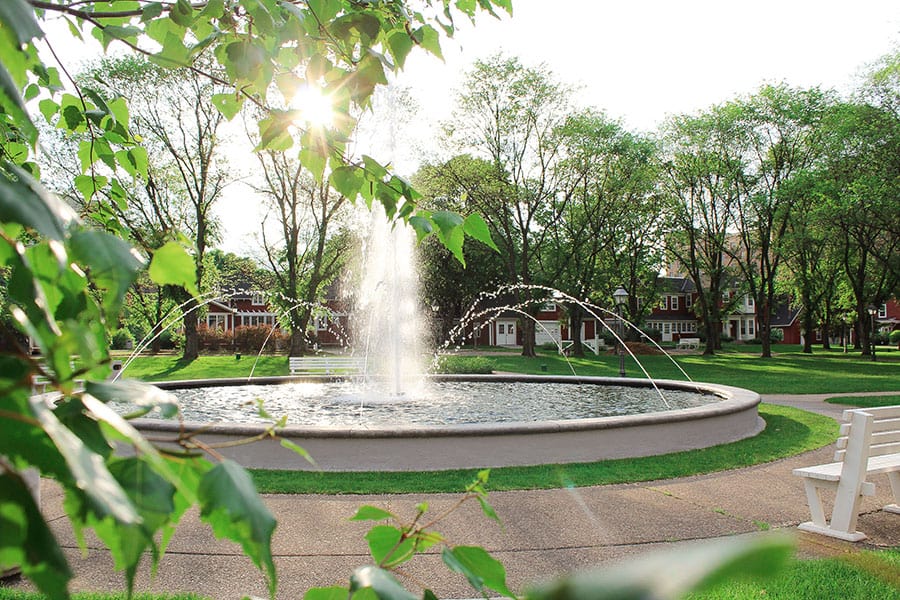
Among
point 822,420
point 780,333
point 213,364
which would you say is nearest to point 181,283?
point 822,420

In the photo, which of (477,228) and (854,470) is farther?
(854,470)

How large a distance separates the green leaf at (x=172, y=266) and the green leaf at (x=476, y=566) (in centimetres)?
57

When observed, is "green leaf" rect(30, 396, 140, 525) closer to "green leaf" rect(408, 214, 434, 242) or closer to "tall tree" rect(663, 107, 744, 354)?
"green leaf" rect(408, 214, 434, 242)

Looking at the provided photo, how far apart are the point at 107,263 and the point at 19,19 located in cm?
28

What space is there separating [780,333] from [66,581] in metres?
87.5

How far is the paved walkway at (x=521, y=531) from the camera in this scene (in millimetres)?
4965

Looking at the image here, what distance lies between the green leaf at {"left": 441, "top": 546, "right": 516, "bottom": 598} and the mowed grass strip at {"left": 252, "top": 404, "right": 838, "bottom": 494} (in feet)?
19.4

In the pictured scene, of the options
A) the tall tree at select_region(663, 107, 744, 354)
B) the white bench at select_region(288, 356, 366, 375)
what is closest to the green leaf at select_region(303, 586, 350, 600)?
the white bench at select_region(288, 356, 366, 375)

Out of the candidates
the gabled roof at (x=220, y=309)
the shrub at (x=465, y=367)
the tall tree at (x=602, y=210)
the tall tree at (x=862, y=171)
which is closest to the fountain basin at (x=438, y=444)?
the shrub at (x=465, y=367)

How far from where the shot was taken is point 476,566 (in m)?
1.11

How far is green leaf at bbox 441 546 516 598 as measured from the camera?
1104mm

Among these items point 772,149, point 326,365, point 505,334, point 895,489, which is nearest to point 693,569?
point 895,489

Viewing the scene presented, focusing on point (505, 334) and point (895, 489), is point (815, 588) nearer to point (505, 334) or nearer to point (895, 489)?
point (895, 489)

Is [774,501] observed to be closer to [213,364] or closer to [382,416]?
[382,416]
